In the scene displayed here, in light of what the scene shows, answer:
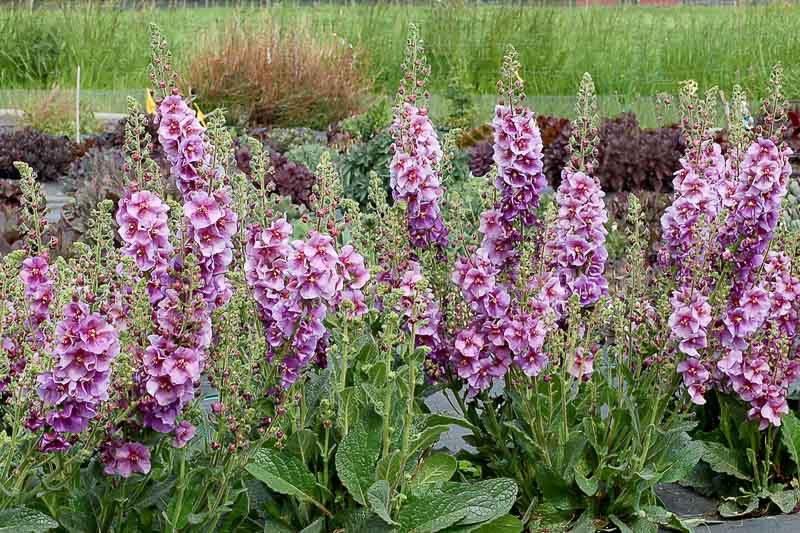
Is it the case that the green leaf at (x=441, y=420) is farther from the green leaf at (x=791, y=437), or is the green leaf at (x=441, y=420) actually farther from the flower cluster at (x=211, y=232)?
the green leaf at (x=791, y=437)

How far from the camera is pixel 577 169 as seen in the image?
120 inches

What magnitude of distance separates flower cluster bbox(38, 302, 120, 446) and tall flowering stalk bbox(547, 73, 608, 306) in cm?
123

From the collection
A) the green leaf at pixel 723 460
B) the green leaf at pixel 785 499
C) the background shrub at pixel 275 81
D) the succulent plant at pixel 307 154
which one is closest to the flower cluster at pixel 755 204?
the green leaf at pixel 723 460

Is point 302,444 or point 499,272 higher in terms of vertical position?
point 499,272

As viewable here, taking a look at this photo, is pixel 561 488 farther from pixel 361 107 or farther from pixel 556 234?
pixel 361 107

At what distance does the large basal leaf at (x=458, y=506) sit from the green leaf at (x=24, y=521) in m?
0.76

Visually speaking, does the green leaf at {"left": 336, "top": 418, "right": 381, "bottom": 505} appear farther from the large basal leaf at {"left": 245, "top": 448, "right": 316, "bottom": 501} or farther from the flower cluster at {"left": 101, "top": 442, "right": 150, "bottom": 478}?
the flower cluster at {"left": 101, "top": 442, "right": 150, "bottom": 478}

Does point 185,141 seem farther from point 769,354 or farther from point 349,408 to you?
point 769,354

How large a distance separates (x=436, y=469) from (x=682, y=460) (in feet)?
2.11

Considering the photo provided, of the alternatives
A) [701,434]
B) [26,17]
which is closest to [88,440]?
[701,434]

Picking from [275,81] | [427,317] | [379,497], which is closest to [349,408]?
[379,497]

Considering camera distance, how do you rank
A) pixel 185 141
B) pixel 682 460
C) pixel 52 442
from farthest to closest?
pixel 682 460 < pixel 185 141 < pixel 52 442

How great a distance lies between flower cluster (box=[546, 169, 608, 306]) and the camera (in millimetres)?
2830

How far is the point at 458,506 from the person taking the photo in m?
2.53
